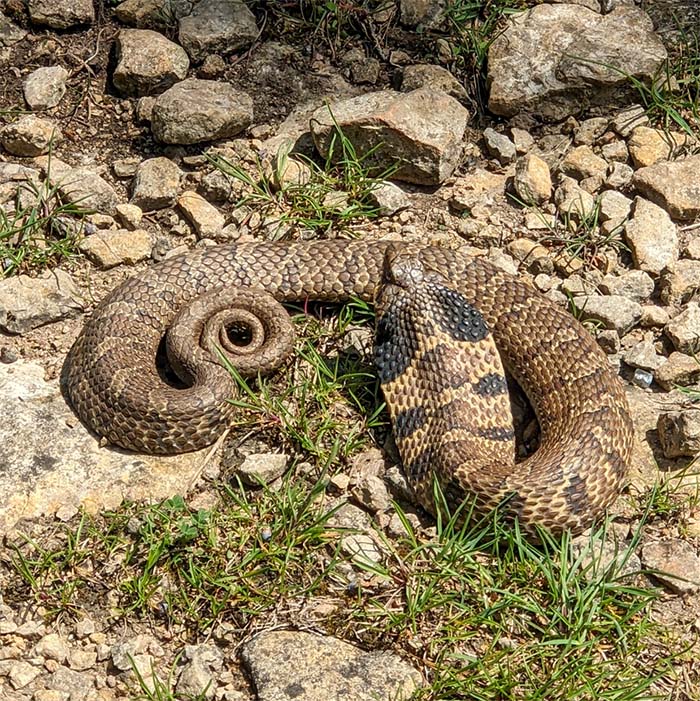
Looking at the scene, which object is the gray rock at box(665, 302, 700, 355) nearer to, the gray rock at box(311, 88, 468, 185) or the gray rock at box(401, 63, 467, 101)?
the gray rock at box(311, 88, 468, 185)

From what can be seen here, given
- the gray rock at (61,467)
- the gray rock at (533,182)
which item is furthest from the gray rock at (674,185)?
the gray rock at (61,467)

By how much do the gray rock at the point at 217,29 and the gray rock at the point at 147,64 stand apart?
0.38ft

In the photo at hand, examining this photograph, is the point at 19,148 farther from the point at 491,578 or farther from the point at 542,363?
the point at 491,578

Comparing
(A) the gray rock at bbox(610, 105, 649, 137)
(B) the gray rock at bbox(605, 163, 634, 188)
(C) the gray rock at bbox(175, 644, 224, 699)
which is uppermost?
(A) the gray rock at bbox(610, 105, 649, 137)

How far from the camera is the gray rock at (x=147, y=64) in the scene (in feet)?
29.4

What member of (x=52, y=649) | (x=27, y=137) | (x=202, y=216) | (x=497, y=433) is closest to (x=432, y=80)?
(x=202, y=216)

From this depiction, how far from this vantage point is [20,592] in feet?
20.4

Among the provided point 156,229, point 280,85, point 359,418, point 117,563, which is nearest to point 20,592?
point 117,563

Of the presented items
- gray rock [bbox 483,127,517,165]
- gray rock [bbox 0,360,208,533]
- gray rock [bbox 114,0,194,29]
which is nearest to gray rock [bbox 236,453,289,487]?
gray rock [bbox 0,360,208,533]

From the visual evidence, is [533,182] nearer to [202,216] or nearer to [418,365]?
[418,365]

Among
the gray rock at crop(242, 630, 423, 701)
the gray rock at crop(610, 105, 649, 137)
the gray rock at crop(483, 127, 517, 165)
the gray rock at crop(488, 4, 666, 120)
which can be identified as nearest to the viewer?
the gray rock at crop(242, 630, 423, 701)

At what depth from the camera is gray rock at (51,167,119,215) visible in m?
8.34

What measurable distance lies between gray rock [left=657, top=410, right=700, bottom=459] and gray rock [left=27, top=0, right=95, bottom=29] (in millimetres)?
5750

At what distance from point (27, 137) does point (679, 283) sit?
5.01 m
